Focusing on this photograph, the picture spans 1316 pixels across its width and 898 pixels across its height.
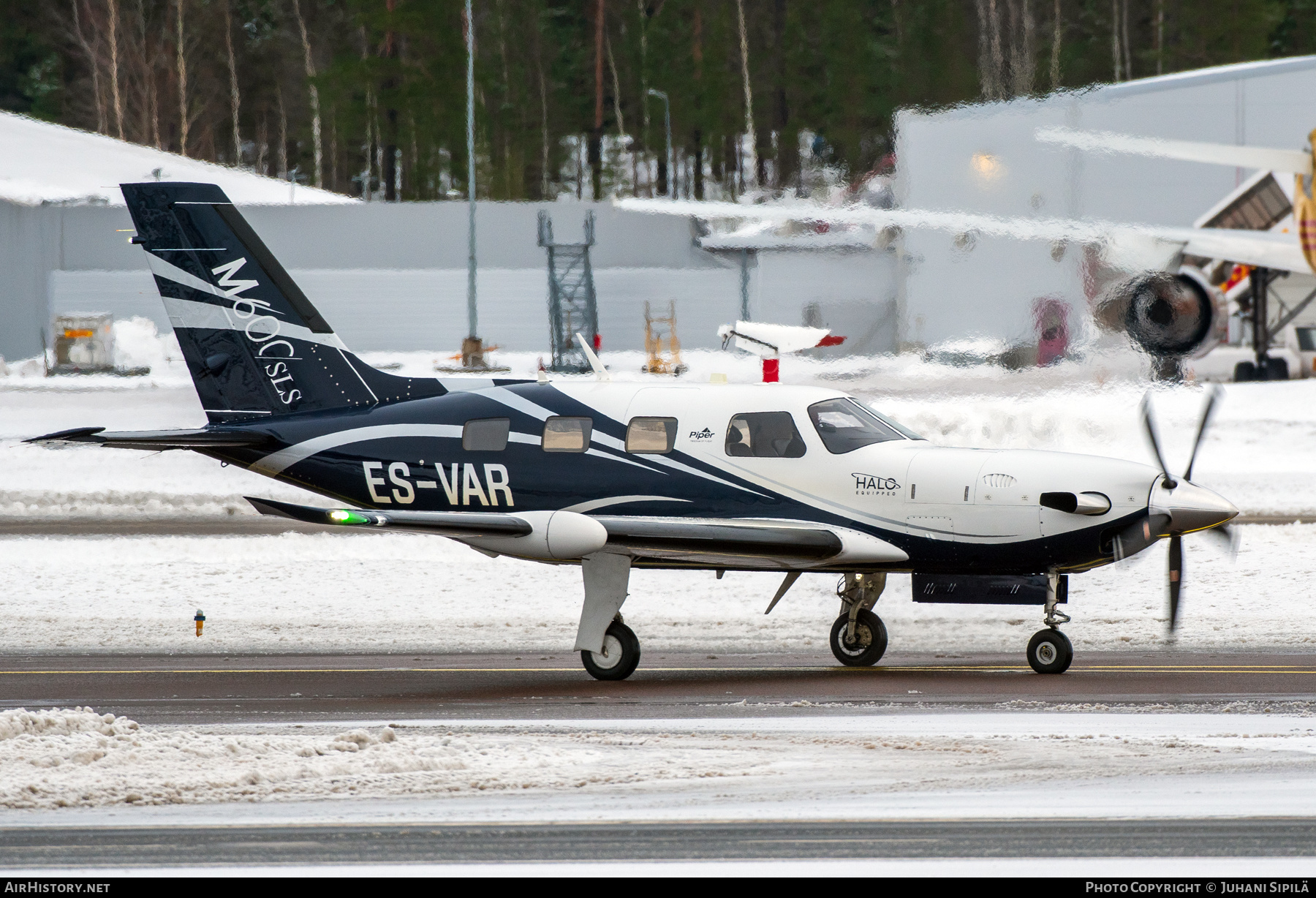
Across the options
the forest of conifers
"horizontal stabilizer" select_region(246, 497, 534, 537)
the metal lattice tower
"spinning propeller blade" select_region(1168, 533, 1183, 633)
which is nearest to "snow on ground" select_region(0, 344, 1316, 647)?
"spinning propeller blade" select_region(1168, 533, 1183, 633)

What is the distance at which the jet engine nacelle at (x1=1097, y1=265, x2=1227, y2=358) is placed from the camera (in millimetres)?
26359

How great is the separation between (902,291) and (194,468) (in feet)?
46.9

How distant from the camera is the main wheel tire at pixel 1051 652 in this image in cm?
1255

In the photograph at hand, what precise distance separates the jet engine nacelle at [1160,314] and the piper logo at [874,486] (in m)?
15.0

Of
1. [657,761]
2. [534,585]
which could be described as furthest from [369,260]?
[657,761]

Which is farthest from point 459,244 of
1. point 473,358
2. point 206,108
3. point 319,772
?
point 319,772

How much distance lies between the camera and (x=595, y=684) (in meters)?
12.8

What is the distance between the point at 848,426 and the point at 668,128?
53211 mm

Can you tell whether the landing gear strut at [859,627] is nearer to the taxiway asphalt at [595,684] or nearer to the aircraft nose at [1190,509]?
Result: the taxiway asphalt at [595,684]

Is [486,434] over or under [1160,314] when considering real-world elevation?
under

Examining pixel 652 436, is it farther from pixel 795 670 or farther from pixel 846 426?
pixel 795 670

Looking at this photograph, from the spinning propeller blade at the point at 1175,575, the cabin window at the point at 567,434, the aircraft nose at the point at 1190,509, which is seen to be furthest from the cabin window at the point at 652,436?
the spinning propeller blade at the point at 1175,575
